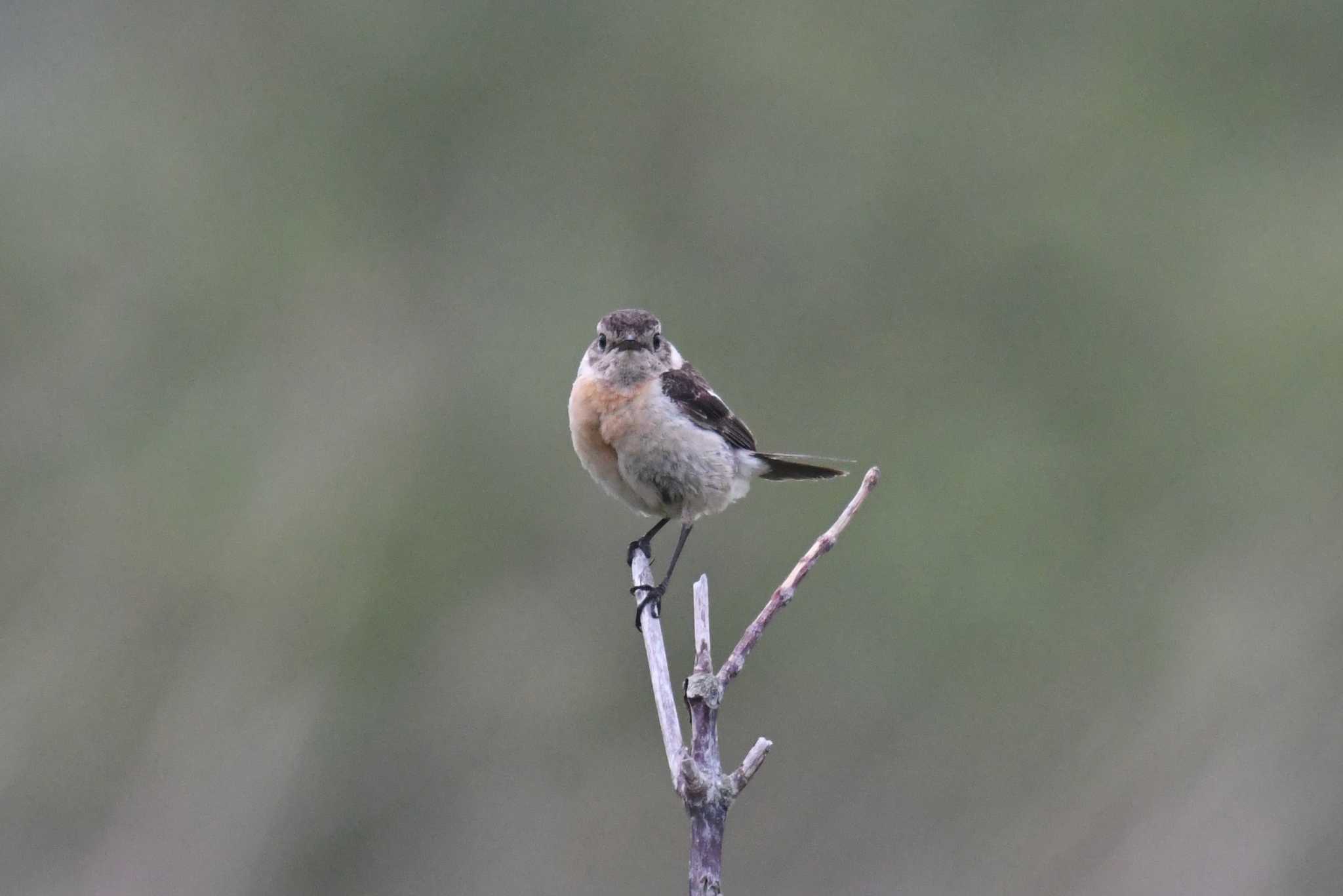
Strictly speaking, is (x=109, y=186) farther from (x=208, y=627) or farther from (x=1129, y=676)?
(x=1129, y=676)

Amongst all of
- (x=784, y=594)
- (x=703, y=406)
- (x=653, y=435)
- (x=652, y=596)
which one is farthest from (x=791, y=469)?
(x=784, y=594)

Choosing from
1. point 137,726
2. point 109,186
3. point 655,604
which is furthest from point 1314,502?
point 109,186

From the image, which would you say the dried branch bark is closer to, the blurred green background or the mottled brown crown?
the mottled brown crown

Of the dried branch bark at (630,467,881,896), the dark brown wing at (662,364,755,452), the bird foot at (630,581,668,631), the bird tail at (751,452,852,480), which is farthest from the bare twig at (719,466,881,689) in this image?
the bird tail at (751,452,852,480)

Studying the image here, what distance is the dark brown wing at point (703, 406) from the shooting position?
6031 millimetres

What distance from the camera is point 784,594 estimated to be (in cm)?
352

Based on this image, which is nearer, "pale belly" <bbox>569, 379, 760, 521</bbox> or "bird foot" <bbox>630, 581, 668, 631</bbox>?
"bird foot" <bbox>630, 581, 668, 631</bbox>

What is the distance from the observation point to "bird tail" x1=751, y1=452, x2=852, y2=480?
20.4 feet

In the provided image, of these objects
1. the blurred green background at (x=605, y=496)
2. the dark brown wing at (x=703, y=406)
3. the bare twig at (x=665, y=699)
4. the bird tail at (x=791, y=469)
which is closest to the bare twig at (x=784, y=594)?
the bare twig at (x=665, y=699)

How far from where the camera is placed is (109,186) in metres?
11.6

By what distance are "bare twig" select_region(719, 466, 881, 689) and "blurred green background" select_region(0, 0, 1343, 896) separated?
17.8 ft

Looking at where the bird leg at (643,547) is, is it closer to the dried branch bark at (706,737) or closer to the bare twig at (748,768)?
the dried branch bark at (706,737)

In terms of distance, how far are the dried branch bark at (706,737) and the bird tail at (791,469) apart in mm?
2319

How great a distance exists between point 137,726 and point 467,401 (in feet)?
9.96
